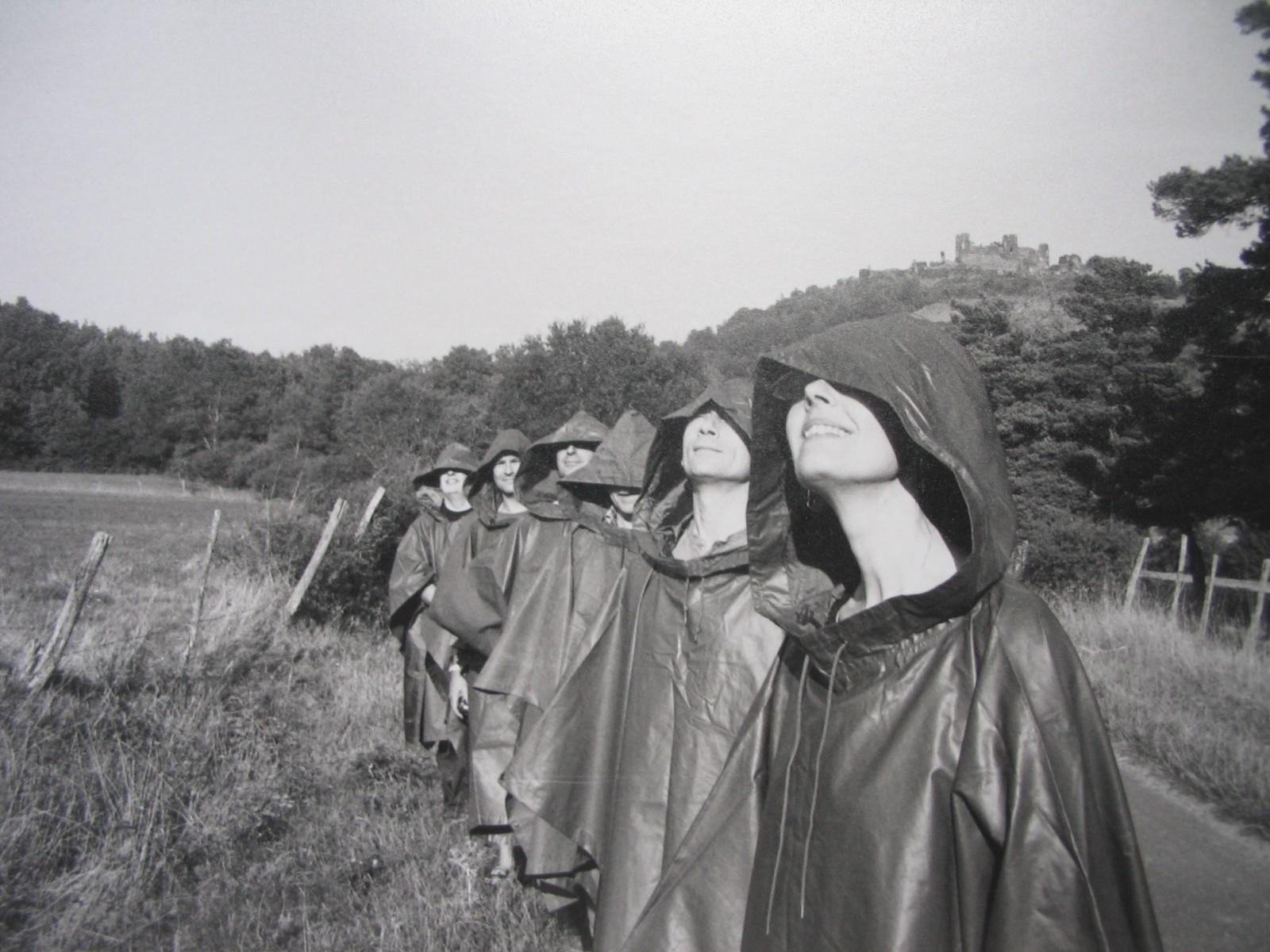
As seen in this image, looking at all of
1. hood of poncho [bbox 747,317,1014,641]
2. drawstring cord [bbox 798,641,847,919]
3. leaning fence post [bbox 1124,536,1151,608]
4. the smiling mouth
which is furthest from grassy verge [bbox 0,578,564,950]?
leaning fence post [bbox 1124,536,1151,608]

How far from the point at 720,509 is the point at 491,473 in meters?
3.97

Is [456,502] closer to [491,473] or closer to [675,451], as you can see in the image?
[491,473]

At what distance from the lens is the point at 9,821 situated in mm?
4121

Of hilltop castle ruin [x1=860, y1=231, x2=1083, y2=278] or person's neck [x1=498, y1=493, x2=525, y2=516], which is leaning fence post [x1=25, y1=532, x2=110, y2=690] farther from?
hilltop castle ruin [x1=860, y1=231, x2=1083, y2=278]

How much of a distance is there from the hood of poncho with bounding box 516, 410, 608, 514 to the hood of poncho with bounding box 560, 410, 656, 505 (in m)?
0.45

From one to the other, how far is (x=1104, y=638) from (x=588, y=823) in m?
8.35

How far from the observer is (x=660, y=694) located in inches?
112

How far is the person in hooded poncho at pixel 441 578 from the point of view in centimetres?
579

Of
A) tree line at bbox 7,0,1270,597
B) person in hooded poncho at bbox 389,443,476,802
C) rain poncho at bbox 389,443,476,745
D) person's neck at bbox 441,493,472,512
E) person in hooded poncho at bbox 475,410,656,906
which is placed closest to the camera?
person in hooded poncho at bbox 475,410,656,906

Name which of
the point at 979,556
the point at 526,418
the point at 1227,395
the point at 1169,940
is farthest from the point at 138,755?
the point at 526,418

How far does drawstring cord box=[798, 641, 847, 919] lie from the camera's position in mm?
1503

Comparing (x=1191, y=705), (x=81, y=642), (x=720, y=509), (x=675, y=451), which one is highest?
(x=675, y=451)

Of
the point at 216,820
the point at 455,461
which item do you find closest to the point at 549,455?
the point at 455,461

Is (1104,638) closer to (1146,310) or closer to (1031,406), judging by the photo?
(1146,310)
